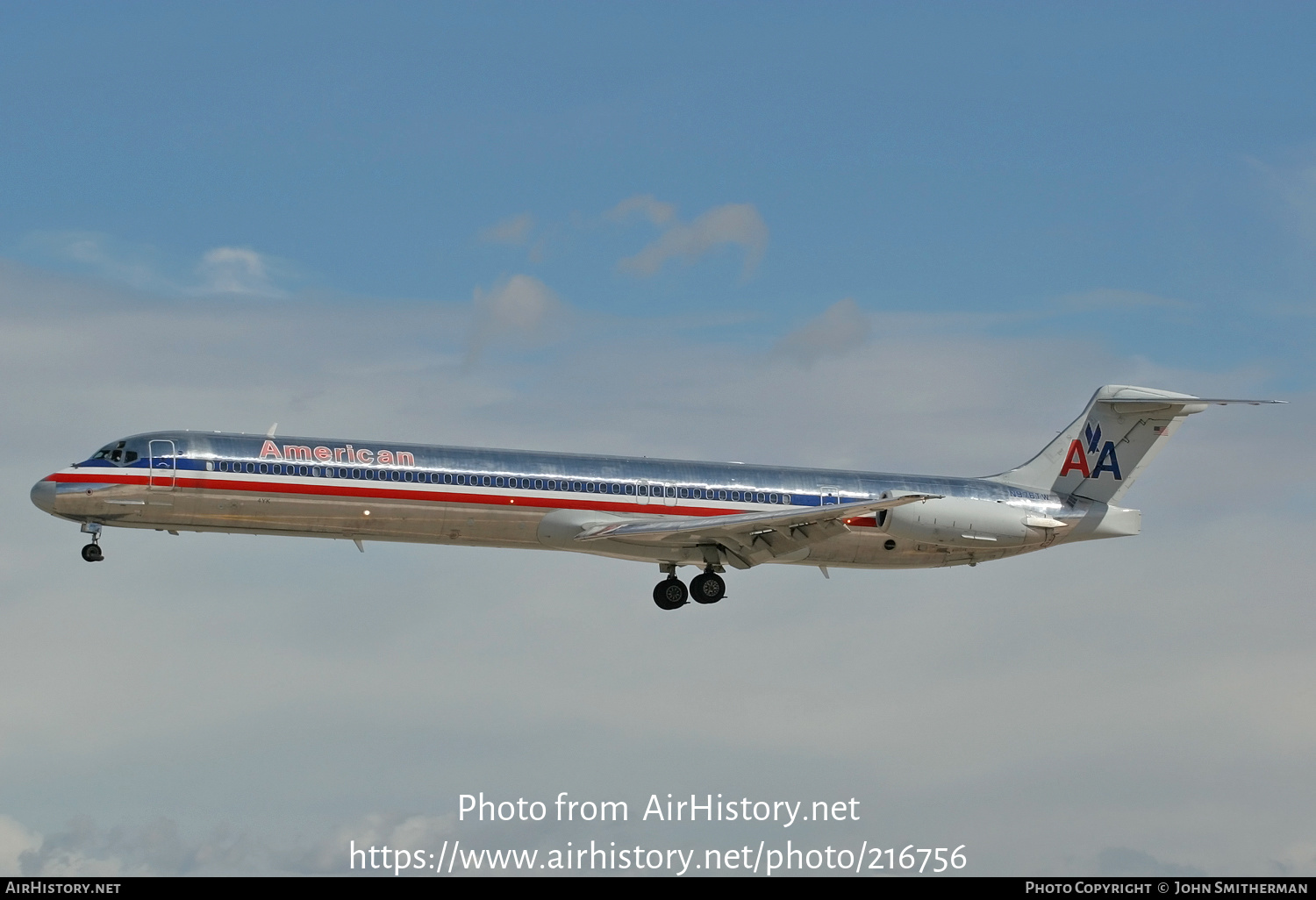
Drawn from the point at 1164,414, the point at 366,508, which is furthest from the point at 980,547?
the point at 366,508

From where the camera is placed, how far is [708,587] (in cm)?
4509

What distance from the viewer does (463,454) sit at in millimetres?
43250

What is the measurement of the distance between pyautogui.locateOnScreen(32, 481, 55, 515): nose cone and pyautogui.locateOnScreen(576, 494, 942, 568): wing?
1290 cm

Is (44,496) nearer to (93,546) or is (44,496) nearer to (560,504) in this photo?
(93,546)

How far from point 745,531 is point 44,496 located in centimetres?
1732

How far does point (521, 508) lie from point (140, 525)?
940cm

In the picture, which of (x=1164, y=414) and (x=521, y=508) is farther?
(x=1164, y=414)

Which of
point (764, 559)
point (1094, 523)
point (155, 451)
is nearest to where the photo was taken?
Result: point (155, 451)

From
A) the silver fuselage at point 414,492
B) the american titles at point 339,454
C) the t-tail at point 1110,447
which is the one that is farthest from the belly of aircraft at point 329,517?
the t-tail at point 1110,447

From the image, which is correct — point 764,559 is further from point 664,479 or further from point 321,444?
point 321,444

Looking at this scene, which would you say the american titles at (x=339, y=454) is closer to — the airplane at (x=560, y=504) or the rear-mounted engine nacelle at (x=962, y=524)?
the airplane at (x=560, y=504)

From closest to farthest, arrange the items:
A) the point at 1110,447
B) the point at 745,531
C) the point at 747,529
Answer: the point at 747,529
the point at 745,531
the point at 1110,447

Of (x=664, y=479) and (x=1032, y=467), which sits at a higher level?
(x=1032, y=467)

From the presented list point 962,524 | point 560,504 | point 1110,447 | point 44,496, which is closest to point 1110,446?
point 1110,447
